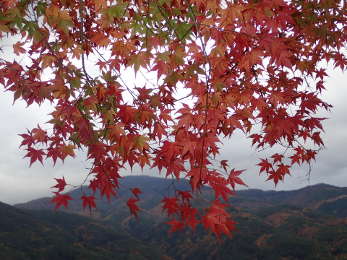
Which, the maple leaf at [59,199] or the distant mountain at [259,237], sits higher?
the maple leaf at [59,199]

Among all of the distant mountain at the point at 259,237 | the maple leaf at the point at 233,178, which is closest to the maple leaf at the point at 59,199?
the maple leaf at the point at 233,178

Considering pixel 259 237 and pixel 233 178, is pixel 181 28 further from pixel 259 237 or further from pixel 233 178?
pixel 259 237

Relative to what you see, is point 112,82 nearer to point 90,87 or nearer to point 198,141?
point 90,87

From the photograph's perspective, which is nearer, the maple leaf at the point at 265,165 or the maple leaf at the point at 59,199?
the maple leaf at the point at 59,199

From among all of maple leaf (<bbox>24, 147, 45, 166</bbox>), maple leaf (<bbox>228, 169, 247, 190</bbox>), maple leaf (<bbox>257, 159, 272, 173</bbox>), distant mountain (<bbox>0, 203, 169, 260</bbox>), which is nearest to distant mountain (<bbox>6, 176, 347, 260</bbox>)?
distant mountain (<bbox>0, 203, 169, 260</bbox>)

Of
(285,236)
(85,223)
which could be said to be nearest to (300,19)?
(285,236)

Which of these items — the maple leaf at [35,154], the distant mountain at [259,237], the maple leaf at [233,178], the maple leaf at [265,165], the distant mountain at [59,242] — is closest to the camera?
the maple leaf at [233,178]

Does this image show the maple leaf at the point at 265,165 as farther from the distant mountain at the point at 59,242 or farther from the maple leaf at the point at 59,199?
the distant mountain at the point at 59,242

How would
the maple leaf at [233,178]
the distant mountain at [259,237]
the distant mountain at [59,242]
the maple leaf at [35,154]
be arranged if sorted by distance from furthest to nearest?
Result: the distant mountain at [259,237]
the distant mountain at [59,242]
the maple leaf at [35,154]
the maple leaf at [233,178]

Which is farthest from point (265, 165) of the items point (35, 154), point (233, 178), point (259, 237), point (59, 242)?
point (259, 237)

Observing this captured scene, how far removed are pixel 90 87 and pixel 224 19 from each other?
1.79 meters

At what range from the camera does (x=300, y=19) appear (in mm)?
5125

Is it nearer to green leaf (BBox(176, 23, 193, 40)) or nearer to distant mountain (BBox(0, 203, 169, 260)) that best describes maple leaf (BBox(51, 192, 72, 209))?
green leaf (BBox(176, 23, 193, 40))

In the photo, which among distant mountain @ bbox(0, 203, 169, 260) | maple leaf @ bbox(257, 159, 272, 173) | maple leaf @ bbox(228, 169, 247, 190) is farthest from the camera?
distant mountain @ bbox(0, 203, 169, 260)
